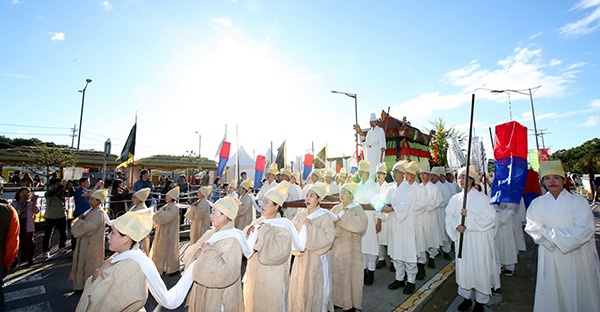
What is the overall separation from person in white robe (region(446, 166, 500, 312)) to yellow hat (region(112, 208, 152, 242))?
4148mm

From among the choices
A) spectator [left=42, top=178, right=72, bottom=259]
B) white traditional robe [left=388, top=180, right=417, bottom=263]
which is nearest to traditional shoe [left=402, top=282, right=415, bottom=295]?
white traditional robe [left=388, top=180, right=417, bottom=263]

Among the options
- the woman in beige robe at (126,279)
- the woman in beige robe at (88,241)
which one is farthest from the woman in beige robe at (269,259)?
the woman in beige robe at (88,241)

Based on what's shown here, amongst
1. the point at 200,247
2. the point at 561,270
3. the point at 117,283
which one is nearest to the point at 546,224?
the point at 561,270

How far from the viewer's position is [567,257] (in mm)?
3479

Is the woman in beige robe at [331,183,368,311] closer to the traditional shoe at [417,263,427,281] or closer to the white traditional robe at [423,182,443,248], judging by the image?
the traditional shoe at [417,263,427,281]

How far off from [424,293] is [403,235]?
0.95m

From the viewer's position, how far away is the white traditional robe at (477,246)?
13.9 ft

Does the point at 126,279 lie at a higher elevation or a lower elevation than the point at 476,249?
higher

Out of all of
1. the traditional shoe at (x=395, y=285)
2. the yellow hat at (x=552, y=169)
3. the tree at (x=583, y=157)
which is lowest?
the traditional shoe at (x=395, y=285)

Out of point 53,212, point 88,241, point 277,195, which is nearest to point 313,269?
point 277,195

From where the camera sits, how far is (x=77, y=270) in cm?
514

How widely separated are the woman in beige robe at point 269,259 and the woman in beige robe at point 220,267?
13.8 inches

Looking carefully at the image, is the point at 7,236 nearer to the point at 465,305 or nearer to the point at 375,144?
the point at 465,305

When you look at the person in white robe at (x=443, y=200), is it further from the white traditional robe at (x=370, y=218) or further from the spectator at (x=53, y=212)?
the spectator at (x=53, y=212)
